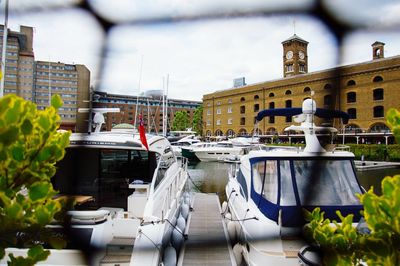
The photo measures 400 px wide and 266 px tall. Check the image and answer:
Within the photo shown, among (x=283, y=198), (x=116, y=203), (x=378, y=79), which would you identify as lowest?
(x=116, y=203)

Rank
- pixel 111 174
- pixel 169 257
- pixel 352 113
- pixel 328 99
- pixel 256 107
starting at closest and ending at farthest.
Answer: pixel 328 99
pixel 352 113
pixel 256 107
pixel 169 257
pixel 111 174

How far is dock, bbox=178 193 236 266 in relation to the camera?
58cm

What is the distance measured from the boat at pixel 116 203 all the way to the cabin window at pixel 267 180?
0.70 m

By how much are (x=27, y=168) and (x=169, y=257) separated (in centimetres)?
173

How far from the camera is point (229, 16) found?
15.3 inches

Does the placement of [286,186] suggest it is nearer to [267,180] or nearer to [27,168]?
[267,180]

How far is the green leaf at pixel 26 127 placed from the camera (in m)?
0.33

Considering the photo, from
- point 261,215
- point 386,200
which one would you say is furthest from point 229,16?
point 261,215

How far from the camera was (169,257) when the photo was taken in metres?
1.86

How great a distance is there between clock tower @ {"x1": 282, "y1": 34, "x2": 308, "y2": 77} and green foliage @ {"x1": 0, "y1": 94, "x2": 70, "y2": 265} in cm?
37

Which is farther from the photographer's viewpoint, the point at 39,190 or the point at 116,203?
the point at 116,203

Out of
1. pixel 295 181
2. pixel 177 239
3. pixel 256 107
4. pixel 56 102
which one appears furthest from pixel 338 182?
pixel 56 102

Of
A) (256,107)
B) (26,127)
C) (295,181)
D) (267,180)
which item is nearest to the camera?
(26,127)

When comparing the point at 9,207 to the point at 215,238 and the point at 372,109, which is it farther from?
the point at 372,109
